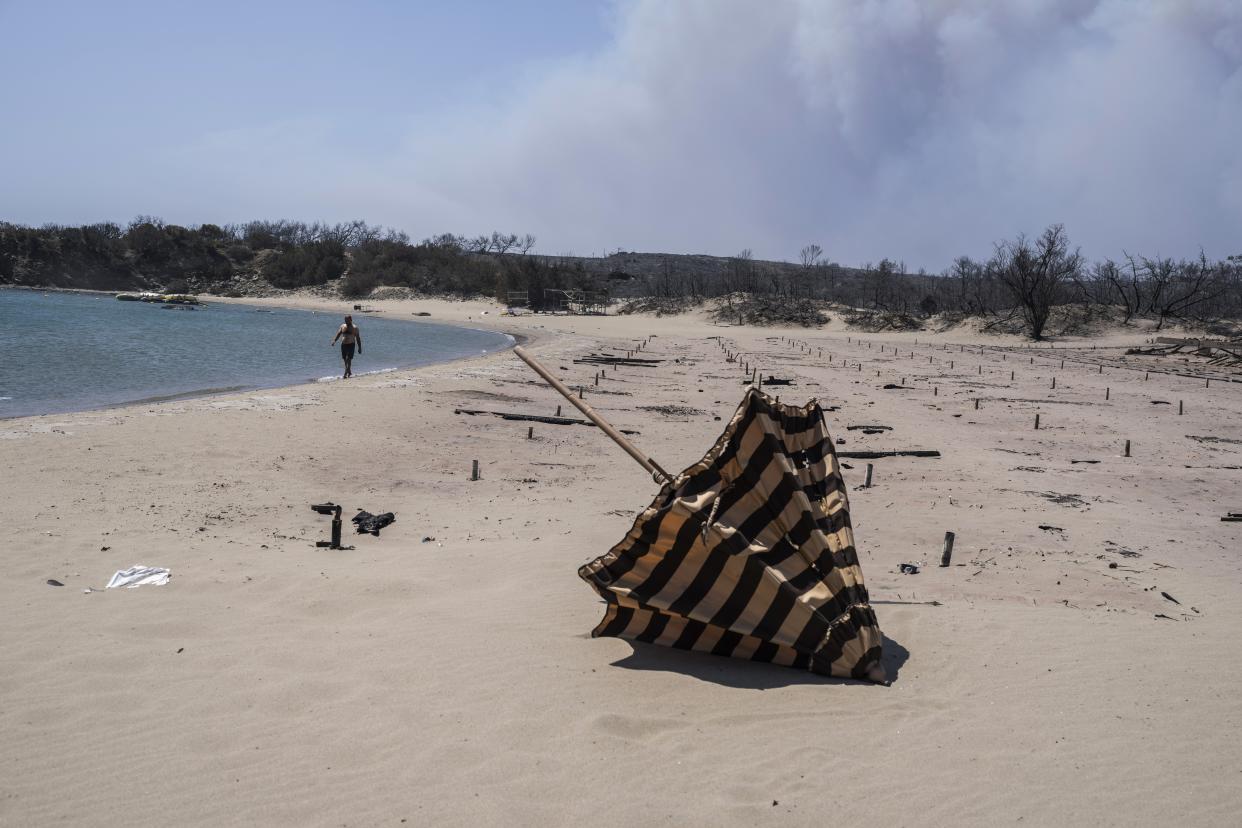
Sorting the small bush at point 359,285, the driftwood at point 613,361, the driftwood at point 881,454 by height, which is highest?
the small bush at point 359,285

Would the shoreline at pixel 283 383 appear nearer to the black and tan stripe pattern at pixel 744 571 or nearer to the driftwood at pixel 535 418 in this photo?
the driftwood at pixel 535 418

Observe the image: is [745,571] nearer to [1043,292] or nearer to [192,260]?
[1043,292]

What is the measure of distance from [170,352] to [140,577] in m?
26.9

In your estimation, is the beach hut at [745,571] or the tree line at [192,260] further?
the tree line at [192,260]

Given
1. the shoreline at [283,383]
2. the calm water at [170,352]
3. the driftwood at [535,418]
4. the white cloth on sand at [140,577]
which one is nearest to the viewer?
the white cloth on sand at [140,577]

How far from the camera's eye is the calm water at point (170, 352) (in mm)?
20133

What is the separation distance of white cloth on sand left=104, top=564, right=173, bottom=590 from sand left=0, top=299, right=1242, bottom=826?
0.15 meters

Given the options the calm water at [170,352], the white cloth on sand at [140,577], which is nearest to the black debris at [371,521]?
the white cloth on sand at [140,577]

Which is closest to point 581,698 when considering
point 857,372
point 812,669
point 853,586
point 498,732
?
point 498,732

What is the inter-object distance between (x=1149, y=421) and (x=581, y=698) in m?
16.2

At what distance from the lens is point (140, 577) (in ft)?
20.8

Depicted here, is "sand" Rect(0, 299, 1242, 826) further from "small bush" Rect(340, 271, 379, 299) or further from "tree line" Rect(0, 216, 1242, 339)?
"small bush" Rect(340, 271, 379, 299)

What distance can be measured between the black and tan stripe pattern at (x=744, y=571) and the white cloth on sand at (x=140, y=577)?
3321mm

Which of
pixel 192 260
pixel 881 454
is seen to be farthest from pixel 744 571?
pixel 192 260
